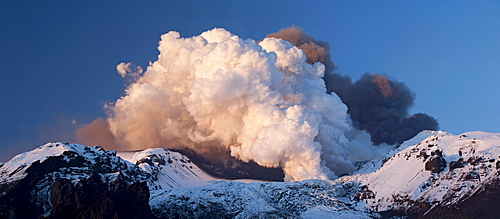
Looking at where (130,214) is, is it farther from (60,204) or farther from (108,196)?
(60,204)

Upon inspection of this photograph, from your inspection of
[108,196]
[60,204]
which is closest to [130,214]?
[108,196]

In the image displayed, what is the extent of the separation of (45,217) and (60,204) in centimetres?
1207

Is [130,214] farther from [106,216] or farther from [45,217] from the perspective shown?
[45,217]

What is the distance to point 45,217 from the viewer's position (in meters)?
187

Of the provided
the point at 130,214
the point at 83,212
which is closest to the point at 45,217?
the point at 83,212

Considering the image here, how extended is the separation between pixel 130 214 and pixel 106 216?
9.88 m

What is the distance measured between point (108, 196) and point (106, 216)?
32.0 ft

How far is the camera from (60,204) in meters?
199

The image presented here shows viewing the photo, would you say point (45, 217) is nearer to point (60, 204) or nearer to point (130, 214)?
point (60, 204)

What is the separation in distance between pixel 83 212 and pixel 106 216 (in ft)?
26.4

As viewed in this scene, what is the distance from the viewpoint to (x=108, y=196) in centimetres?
19625

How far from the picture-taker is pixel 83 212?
191 meters

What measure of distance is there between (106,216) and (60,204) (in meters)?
20.2

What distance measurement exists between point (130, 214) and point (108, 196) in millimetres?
8534
